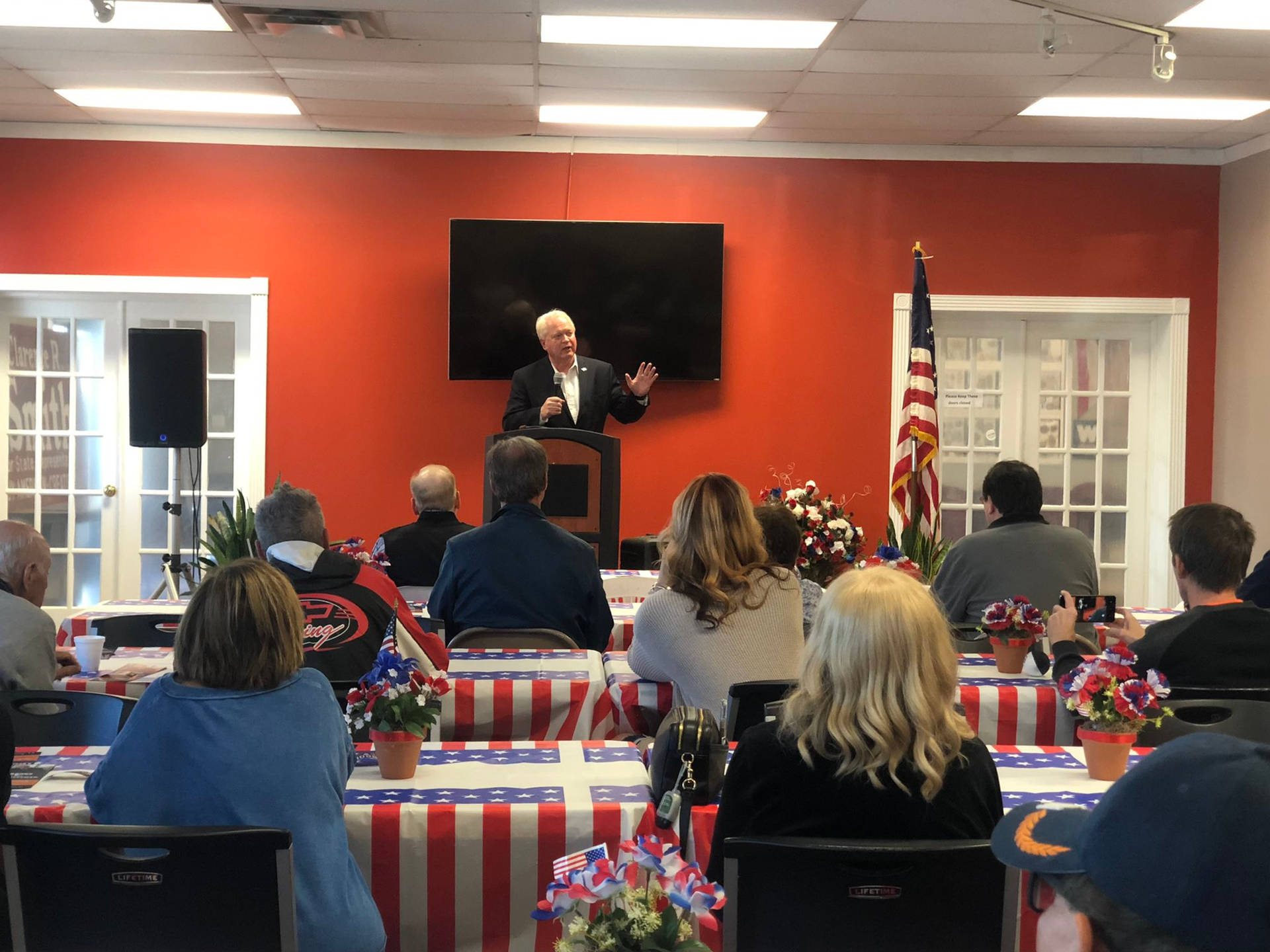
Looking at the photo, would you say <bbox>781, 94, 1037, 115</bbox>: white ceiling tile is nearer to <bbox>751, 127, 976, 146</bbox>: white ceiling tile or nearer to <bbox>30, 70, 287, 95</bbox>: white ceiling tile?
<bbox>751, 127, 976, 146</bbox>: white ceiling tile

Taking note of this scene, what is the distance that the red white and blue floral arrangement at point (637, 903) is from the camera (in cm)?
125

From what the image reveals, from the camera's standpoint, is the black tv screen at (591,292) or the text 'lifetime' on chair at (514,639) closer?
the text 'lifetime' on chair at (514,639)

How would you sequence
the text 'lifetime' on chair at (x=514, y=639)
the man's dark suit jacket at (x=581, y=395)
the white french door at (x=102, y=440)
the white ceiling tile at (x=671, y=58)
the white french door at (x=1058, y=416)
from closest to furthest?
the text 'lifetime' on chair at (x=514, y=639) → the white ceiling tile at (x=671, y=58) → the man's dark suit jacket at (x=581, y=395) → the white french door at (x=102, y=440) → the white french door at (x=1058, y=416)

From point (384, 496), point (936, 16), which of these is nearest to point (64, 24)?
point (384, 496)

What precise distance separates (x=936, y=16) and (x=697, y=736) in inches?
147

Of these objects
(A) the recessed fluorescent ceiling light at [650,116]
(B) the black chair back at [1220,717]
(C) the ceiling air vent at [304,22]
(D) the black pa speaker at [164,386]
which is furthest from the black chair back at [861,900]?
(D) the black pa speaker at [164,386]

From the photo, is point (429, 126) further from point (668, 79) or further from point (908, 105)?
point (908, 105)

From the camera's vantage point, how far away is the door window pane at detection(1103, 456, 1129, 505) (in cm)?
785

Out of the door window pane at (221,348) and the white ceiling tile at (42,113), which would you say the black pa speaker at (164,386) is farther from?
the white ceiling tile at (42,113)

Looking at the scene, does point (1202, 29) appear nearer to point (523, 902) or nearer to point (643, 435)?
point (643, 435)

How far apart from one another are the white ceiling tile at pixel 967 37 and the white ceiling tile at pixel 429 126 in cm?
222

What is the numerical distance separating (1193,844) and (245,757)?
154 cm

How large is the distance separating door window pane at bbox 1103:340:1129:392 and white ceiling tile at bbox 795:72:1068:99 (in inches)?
86.3

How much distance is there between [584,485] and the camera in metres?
6.17
